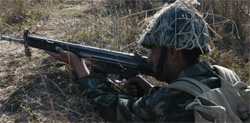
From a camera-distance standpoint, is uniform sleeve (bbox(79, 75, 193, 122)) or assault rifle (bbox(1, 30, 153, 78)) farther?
assault rifle (bbox(1, 30, 153, 78))

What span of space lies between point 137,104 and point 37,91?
1.29 m

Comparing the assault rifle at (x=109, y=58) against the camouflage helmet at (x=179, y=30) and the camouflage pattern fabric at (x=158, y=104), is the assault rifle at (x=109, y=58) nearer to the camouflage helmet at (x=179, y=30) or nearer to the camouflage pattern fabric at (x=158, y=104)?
the camouflage pattern fabric at (x=158, y=104)

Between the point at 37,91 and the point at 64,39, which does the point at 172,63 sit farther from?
the point at 64,39

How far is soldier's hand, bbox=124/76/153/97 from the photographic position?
4.17m

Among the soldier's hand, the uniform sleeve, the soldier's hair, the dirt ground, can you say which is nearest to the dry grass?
the dirt ground

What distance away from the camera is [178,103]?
331 centimetres

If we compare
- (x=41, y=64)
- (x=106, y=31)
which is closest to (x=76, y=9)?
Answer: (x=106, y=31)

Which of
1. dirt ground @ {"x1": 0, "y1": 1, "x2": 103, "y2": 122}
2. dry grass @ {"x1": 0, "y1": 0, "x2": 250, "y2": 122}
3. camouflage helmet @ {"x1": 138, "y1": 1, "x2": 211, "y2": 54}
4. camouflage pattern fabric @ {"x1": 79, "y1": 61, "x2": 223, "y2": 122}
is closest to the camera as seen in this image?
camouflage pattern fabric @ {"x1": 79, "y1": 61, "x2": 223, "y2": 122}

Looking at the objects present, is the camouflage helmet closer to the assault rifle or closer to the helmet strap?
the helmet strap

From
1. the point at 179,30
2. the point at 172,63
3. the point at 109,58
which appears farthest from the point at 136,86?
the point at 179,30

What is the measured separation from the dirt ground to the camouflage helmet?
1023 mm

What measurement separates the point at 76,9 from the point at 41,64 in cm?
239

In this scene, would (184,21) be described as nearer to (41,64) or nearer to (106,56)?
(106,56)

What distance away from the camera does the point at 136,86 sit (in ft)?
13.8
